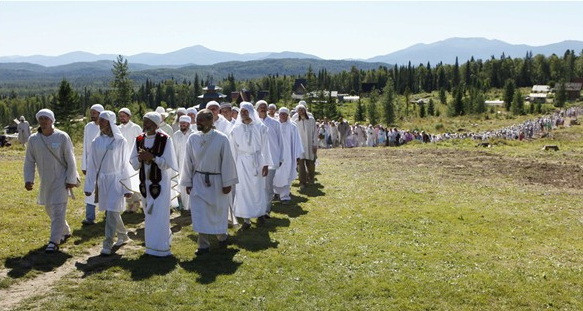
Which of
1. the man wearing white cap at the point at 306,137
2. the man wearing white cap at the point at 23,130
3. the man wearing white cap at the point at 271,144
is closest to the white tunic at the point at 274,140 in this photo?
the man wearing white cap at the point at 271,144

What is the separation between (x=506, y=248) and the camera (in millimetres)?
10516

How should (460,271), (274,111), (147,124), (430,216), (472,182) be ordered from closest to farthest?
1. (460,271)
2. (147,124)
3. (430,216)
4. (274,111)
5. (472,182)

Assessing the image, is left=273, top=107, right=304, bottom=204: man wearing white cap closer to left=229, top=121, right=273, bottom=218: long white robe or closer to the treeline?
left=229, top=121, right=273, bottom=218: long white robe

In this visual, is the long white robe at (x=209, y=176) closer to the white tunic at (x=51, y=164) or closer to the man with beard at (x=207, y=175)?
the man with beard at (x=207, y=175)

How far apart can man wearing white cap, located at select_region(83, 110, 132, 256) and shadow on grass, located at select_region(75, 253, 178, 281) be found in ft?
1.02

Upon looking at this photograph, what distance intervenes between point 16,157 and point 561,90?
10363cm

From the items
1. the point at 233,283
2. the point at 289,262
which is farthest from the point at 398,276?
the point at 233,283

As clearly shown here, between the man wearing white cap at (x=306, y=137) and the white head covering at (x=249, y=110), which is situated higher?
the white head covering at (x=249, y=110)

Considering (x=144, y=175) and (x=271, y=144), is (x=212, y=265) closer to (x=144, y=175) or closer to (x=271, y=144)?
(x=144, y=175)

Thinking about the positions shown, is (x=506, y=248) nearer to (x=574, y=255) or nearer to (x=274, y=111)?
(x=574, y=255)

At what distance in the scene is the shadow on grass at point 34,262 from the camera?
28.5 feet

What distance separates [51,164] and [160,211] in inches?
86.9

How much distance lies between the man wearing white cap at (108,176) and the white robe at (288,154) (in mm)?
5490

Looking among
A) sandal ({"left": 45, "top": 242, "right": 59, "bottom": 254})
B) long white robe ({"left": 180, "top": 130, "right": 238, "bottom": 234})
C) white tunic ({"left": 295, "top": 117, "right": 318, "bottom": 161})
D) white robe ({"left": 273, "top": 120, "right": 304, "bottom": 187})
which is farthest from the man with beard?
white tunic ({"left": 295, "top": 117, "right": 318, "bottom": 161})
